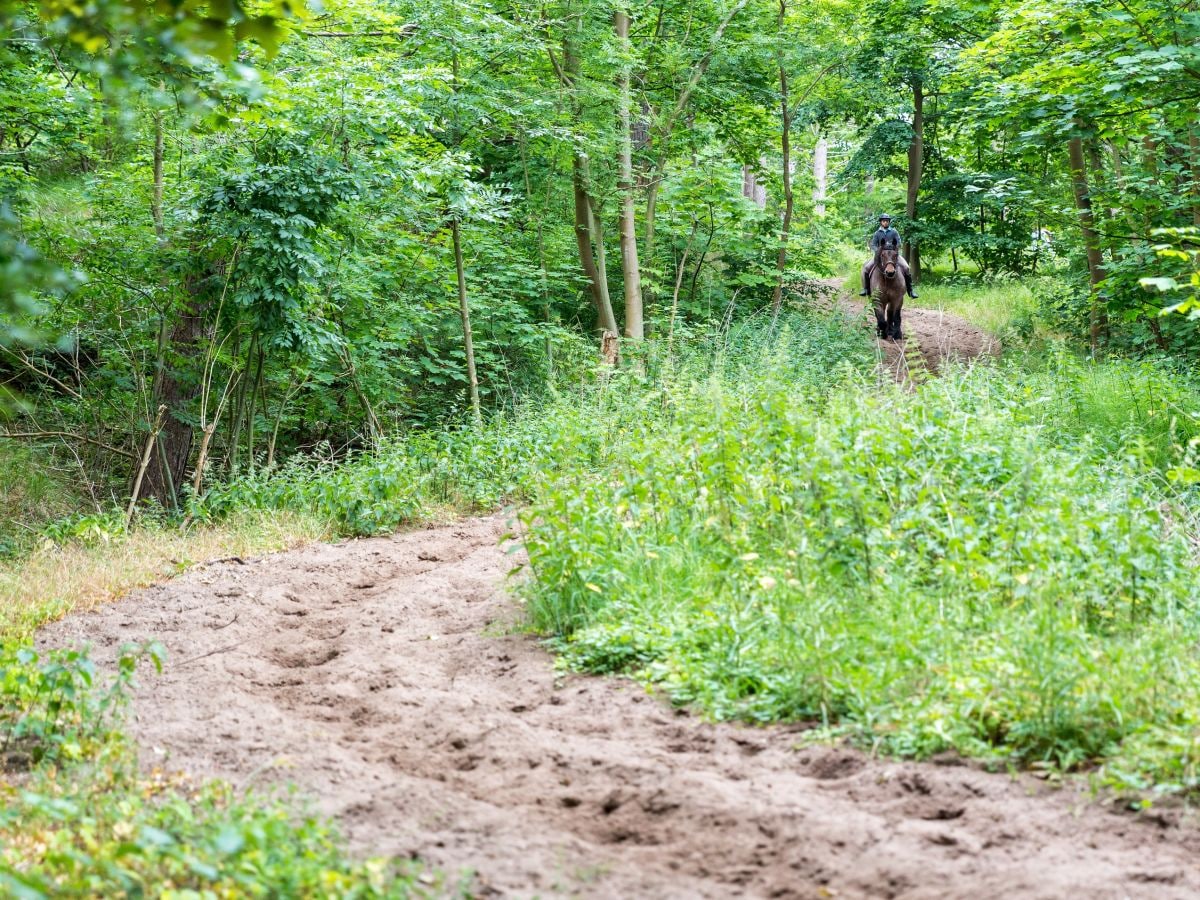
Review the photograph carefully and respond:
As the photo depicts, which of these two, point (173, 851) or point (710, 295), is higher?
point (710, 295)

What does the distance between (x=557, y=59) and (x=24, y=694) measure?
586 inches

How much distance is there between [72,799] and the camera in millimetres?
4098

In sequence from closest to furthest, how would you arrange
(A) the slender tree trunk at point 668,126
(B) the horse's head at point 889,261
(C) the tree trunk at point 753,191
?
(B) the horse's head at point 889,261, (A) the slender tree trunk at point 668,126, (C) the tree trunk at point 753,191

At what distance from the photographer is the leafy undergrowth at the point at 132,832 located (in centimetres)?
326

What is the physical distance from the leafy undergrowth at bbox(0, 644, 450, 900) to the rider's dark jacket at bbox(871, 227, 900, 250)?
52.4ft

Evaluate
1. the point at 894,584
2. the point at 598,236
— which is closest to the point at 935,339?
the point at 598,236

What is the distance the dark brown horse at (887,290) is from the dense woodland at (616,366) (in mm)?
729

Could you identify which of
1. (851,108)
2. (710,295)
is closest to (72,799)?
(710,295)

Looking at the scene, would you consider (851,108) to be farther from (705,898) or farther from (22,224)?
(705,898)

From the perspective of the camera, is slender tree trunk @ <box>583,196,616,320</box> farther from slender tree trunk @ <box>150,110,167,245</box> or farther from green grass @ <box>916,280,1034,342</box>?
slender tree trunk @ <box>150,110,167,245</box>

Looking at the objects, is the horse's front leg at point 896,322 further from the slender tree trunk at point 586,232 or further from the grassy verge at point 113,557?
the grassy verge at point 113,557

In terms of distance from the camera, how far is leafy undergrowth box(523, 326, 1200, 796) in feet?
14.5

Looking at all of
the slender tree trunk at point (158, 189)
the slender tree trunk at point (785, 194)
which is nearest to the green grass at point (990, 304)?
the slender tree trunk at point (785, 194)

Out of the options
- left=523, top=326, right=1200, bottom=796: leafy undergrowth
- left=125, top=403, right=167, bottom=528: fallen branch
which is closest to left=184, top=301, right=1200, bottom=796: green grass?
left=523, top=326, right=1200, bottom=796: leafy undergrowth
